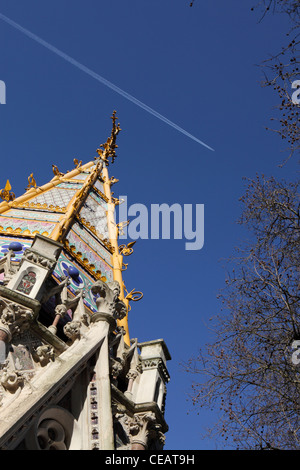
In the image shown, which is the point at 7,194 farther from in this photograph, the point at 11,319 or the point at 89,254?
the point at 11,319

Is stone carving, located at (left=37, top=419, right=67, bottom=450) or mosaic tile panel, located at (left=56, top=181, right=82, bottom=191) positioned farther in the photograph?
mosaic tile panel, located at (left=56, top=181, right=82, bottom=191)

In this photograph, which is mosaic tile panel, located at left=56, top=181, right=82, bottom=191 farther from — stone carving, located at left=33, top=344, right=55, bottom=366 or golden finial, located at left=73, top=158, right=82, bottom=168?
stone carving, located at left=33, top=344, right=55, bottom=366

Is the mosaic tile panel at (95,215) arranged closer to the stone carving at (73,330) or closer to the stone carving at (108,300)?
the stone carving at (108,300)

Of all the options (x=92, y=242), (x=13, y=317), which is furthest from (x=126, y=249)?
(x=13, y=317)

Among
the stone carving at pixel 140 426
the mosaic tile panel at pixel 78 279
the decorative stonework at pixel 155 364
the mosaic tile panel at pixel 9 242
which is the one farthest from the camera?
the mosaic tile panel at pixel 9 242

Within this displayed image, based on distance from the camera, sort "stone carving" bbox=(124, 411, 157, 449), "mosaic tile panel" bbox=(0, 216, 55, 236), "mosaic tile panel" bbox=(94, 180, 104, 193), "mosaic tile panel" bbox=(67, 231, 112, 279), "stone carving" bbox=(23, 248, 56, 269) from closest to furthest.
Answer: "stone carving" bbox=(124, 411, 157, 449)
"stone carving" bbox=(23, 248, 56, 269)
"mosaic tile panel" bbox=(0, 216, 55, 236)
"mosaic tile panel" bbox=(67, 231, 112, 279)
"mosaic tile panel" bbox=(94, 180, 104, 193)

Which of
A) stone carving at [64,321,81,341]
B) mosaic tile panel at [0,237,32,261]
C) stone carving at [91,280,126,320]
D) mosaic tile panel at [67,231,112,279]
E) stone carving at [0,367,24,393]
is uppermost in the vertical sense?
mosaic tile panel at [67,231,112,279]

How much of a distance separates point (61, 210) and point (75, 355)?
831 centimetres

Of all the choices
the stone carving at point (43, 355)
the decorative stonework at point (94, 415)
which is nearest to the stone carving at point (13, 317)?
the stone carving at point (43, 355)

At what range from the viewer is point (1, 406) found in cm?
903

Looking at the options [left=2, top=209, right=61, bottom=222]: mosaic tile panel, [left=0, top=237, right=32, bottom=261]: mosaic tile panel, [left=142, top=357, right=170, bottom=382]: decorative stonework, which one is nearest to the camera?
[left=142, top=357, right=170, bottom=382]: decorative stonework

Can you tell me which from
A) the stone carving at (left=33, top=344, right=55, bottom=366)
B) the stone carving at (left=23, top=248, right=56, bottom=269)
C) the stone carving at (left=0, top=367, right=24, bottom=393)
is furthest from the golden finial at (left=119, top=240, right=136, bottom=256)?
the stone carving at (left=0, top=367, right=24, bottom=393)
